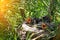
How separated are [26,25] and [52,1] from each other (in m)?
0.69

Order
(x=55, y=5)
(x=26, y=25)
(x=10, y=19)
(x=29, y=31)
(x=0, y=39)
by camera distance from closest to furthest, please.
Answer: (x=0, y=39) → (x=10, y=19) → (x=29, y=31) → (x=26, y=25) → (x=55, y=5)

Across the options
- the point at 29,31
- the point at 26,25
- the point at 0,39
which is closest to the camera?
the point at 0,39

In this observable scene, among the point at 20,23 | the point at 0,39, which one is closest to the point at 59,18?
the point at 20,23

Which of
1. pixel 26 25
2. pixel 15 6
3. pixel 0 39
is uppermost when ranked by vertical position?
pixel 15 6

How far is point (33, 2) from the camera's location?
12.1 ft

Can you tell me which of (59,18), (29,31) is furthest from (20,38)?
(59,18)

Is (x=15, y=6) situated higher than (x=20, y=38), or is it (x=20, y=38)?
(x=15, y=6)

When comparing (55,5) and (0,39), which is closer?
(0,39)

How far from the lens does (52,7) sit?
12.3ft

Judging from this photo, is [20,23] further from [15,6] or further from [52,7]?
[52,7]

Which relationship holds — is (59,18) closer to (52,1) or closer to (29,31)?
(52,1)

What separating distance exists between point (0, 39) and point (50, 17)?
4.08 ft

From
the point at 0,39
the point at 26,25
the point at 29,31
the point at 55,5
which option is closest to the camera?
the point at 0,39

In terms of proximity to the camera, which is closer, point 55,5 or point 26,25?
point 26,25
